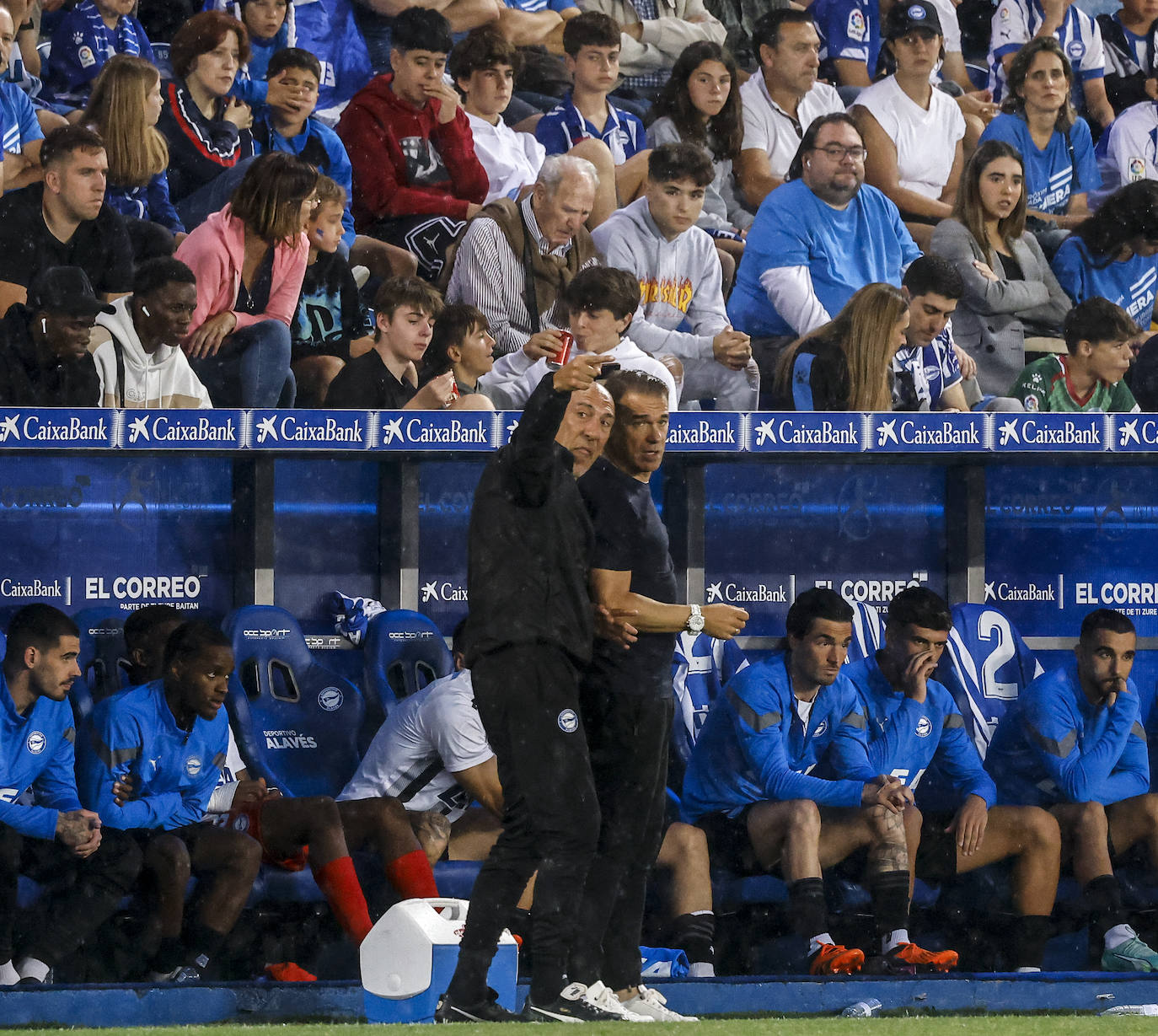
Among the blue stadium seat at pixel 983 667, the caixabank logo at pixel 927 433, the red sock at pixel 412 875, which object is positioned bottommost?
the red sock at pixel 412 875

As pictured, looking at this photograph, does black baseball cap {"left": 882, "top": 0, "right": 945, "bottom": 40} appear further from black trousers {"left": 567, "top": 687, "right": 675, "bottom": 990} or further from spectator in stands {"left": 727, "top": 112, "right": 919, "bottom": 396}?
black trousers {"left": 567, "top": 687, "right": 675, "bottom": 990}

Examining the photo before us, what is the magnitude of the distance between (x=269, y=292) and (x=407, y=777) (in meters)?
1.90

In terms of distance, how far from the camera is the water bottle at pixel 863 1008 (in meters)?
5.03

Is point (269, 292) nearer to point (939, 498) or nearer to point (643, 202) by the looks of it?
point (643, 202)

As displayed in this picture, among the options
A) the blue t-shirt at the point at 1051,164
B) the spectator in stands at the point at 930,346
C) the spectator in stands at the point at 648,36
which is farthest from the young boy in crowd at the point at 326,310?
the blue t-shirt at the point at 1051,164

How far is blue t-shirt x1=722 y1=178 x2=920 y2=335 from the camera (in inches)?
282

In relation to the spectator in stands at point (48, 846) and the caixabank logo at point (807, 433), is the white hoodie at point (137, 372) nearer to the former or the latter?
the spectator in stands at point (48, 846)

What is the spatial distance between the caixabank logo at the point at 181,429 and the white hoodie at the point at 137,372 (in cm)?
16

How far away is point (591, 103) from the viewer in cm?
754

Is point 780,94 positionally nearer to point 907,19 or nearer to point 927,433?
point 907,19

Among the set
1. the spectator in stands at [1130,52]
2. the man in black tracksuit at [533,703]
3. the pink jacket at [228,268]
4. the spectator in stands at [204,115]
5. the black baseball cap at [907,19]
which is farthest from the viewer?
the spectator in stands at [1130,52]

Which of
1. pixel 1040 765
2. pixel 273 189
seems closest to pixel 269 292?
pixel 273 189

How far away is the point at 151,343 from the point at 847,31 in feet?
12.3

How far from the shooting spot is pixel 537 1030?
3.64 m
